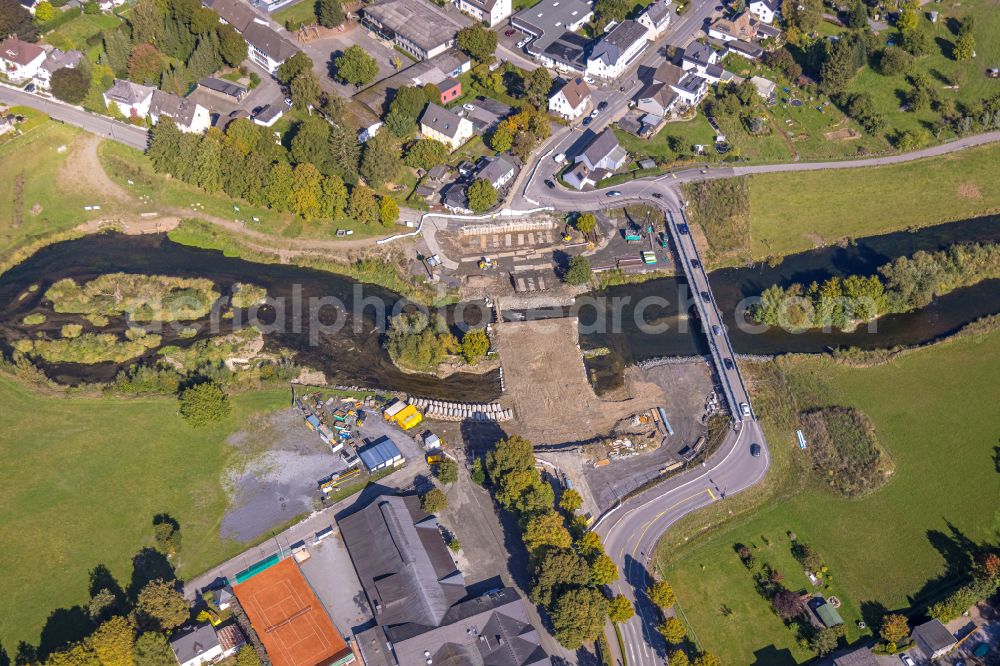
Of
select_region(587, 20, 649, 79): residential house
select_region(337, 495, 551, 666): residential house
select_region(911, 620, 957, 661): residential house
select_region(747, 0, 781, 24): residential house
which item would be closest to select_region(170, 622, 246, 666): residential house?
select_region(337, 495, 551, 666): residential house

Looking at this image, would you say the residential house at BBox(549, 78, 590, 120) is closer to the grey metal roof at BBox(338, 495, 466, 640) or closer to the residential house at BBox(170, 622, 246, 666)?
the grey metal roof at BBox(338, 495, 466, 640)

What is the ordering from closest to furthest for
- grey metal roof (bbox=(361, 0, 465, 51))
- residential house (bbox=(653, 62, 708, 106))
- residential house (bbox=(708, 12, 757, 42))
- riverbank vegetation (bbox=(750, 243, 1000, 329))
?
riverbank vegetation (bbox=(750, 243, 1000, 329)) → residential house (bbox=(653, 62, 708, 106)) → grey metal roof (bbox=(361, 0, 465, 51)) → residential house (bbox=(708, 12, 757, 42))

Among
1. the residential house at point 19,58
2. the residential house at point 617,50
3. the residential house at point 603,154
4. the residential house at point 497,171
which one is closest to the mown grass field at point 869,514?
the residential house at point 603,154

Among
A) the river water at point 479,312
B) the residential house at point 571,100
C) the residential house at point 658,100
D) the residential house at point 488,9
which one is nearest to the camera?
the river water at point 479,312

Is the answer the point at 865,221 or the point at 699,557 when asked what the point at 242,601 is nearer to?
the point at 699,557

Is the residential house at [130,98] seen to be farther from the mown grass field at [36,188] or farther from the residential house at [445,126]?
the residential house at [445,126]

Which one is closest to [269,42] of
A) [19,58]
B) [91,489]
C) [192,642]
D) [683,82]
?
[19,58]

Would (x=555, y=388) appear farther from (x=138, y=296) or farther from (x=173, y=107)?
(x=173, y=107)
